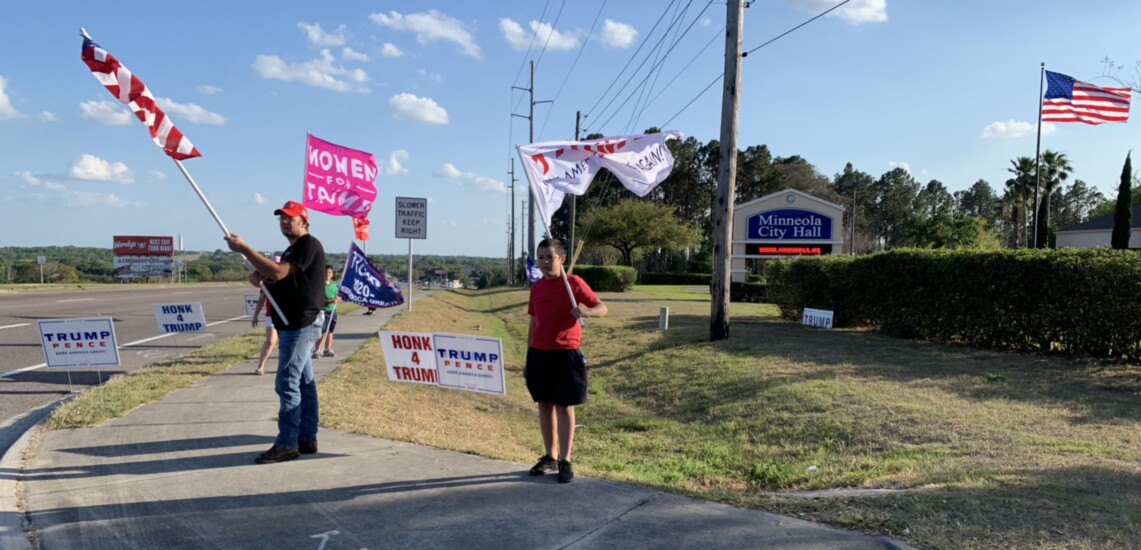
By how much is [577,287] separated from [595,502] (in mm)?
1494

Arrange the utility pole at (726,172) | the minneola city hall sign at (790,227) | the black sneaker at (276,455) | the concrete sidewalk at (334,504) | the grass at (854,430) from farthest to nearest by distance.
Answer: the minneola city hall sign at (790,227) → the utility pole at (726,172) → the black sneaker at (276,455) → the grass at (854,430) → the concrete sidewalk at (334,504)

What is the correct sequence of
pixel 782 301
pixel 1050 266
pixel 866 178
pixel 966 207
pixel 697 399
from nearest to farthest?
pixel 697 399, pixel 1050 266, pixel 782 301, pixel 866 178, pixel 966 207

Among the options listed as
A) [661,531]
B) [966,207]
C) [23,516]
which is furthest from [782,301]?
[966,207]

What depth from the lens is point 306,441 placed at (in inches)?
224

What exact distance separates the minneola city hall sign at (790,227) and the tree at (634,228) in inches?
813

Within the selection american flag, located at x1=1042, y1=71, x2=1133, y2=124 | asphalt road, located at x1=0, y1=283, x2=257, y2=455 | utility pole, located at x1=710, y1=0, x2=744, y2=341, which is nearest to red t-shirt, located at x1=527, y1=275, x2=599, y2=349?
asphalt road, located at x1=0, y1=283, x2=257, y2=455

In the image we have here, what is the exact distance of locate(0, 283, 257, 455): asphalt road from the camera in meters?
8.07

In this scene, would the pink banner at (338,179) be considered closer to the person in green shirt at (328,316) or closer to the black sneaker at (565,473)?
the person in green shirt at (328,316)

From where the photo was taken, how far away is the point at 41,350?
1229 centimetres

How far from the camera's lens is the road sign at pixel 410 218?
20.3 meters

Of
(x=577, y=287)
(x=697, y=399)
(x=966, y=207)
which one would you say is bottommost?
(x=697, y=399)

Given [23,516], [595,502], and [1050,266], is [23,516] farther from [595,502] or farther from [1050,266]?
[1050,266]

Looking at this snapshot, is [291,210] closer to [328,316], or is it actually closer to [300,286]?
[300,286]

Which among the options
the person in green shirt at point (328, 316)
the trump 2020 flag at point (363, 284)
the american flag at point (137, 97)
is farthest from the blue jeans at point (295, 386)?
the trump 2020 flag at point (363, 284)
